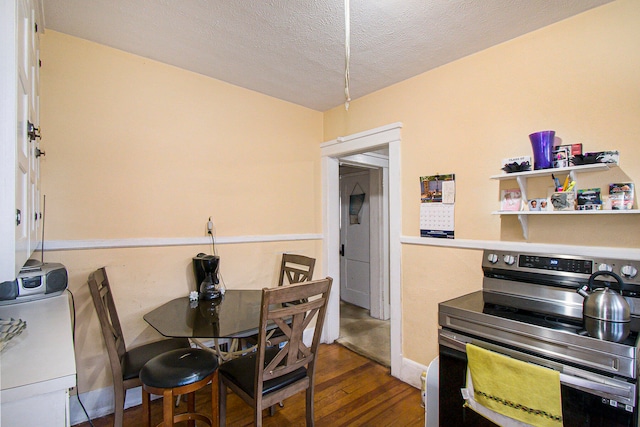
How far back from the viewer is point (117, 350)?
173 centimetres

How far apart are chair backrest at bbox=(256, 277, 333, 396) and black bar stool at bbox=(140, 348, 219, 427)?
0.27 metres

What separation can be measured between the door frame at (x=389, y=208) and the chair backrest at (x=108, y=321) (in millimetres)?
1961

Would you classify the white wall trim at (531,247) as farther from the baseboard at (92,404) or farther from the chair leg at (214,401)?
the baseboard at (92,404)

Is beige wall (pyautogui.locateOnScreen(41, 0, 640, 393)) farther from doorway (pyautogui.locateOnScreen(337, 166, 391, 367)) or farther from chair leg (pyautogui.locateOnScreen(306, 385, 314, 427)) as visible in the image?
doorway (pyautogui.locateOnScreen(337, 166, 391, 367))

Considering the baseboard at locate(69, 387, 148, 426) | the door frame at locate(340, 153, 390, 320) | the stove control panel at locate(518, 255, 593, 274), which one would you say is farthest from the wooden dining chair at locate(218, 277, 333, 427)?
the door frame at locate(340, 153, 390, 320)

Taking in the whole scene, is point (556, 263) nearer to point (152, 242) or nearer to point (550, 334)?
point (550, 334)

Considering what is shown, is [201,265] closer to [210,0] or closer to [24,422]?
[24,422]

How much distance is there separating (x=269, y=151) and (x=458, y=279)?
6.61 ft

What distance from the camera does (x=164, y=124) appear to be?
236cm

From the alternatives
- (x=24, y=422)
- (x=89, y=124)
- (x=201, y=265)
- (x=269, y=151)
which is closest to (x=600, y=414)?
(x=24, y=422)

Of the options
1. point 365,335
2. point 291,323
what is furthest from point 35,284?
point 365,335

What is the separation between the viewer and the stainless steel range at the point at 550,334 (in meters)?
1.12

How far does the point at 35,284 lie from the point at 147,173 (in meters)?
0.98

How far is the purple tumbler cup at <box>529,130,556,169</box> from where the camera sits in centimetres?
171
